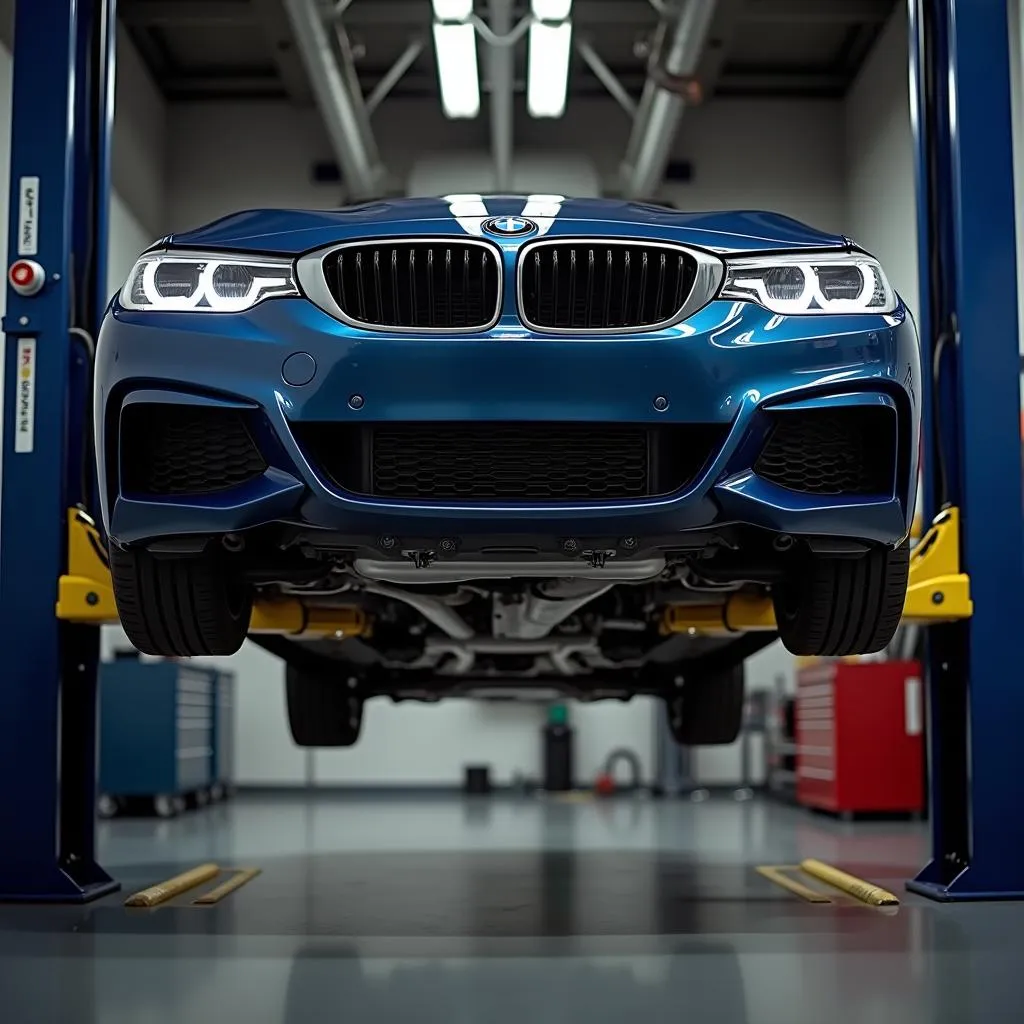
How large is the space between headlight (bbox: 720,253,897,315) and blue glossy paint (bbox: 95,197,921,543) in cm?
5

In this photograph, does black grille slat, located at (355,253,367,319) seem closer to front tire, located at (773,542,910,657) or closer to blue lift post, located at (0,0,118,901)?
front tire, located at (773,542,910,657)

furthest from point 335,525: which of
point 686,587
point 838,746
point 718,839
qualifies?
point 838,746

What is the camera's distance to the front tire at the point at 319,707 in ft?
16.3

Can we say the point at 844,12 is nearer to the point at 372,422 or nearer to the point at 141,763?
the point at 141,763

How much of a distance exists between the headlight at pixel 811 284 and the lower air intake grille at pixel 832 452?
215mm

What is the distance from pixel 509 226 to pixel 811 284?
0.61 m

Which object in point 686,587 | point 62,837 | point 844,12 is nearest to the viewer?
point 686,587

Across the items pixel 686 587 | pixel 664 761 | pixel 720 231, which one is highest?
pixel 720 231

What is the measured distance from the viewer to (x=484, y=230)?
2.70 m

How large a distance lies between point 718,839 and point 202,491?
446 cm

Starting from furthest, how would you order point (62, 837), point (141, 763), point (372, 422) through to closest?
point (141, 763) → point (62, 837) → point (372, 422)

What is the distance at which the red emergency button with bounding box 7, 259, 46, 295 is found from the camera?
4.08 m

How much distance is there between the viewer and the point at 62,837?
411cm

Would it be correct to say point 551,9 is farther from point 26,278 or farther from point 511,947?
point 511,947
